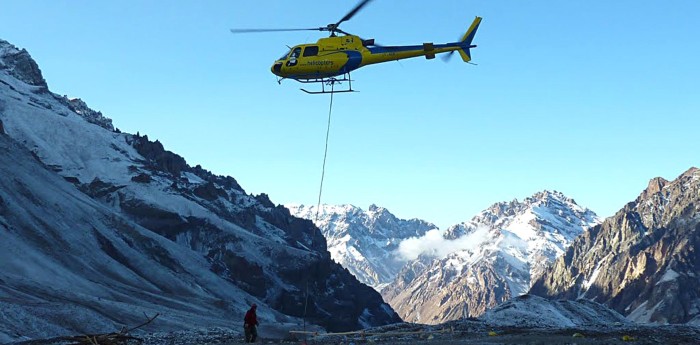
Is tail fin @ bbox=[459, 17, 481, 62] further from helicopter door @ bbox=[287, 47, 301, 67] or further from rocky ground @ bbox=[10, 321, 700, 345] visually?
rocky ground @ bbox=[10, 321, 700, 345]

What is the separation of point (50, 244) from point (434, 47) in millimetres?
88755

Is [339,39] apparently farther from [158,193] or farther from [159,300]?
[158,193]

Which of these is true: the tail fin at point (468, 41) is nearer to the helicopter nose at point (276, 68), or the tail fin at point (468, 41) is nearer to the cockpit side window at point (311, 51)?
the cockpit side window at point (311, 51)

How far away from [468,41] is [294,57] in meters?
14.6

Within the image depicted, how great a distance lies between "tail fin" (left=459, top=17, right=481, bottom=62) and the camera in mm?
56125

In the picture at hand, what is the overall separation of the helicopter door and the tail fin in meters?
13.0

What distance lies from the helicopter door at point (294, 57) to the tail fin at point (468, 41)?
42.6 ft

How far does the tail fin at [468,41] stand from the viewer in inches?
2210

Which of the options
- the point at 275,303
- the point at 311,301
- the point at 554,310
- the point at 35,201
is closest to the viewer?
the point at 554,310

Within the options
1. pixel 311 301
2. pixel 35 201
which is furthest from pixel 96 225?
pixel 311 301

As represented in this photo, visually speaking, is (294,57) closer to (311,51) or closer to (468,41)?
(311,51)

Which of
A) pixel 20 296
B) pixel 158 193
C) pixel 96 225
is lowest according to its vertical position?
pixel 20 296

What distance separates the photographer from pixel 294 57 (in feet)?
167

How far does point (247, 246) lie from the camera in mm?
196125
